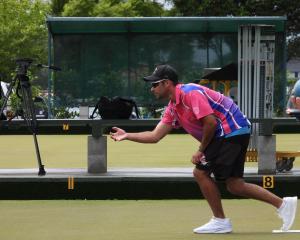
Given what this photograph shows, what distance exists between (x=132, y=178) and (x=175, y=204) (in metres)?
0.66

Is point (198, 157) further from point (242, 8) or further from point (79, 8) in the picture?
point (79, 8)

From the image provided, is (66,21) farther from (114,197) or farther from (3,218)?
(3,218)

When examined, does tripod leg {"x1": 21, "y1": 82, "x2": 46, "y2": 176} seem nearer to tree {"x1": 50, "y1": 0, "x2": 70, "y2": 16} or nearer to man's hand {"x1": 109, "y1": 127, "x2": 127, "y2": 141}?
man's hand {"x1": 109, "y1": 127, "x2": 127, "y2": 141}

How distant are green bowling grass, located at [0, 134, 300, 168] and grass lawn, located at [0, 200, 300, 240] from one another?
368 centimetres

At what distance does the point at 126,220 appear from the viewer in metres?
9.63

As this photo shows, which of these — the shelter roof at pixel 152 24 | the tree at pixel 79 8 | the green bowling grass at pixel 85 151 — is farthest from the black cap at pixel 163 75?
the tree at pixel 79 8

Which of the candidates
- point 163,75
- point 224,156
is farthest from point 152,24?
point 224,156

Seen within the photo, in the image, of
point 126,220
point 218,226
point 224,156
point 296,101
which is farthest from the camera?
point 296,101

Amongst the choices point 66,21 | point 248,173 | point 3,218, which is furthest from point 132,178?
point 66,21

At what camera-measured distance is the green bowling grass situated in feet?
51.6

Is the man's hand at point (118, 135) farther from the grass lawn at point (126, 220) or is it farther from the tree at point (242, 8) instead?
the tree at point (242, 8)

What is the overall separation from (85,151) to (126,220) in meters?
8.95

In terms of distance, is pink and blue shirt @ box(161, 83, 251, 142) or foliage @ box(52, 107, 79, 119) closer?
pink and blue shirt @ box(161, 83, 251, 142)

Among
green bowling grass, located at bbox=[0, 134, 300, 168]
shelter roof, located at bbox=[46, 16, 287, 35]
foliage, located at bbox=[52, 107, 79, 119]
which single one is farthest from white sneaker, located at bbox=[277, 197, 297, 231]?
shelter roof, located at bbox=[46, 16, 287, 35]
